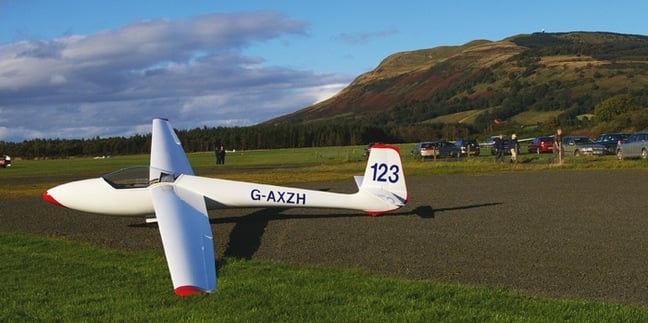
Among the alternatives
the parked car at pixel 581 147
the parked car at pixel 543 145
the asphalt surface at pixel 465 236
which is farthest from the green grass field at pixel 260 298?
the parked car at pixel 543 145

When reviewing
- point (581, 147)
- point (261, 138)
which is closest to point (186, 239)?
point (581, 147)

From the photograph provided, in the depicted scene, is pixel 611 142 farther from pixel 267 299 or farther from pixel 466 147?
pixel 267 299

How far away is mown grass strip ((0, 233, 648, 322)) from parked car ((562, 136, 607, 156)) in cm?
3759

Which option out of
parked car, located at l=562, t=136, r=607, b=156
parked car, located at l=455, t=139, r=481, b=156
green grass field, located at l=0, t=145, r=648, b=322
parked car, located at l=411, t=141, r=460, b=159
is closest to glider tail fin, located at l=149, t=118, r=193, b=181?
green grass field, located at l=0, t=145, r=648, b=322

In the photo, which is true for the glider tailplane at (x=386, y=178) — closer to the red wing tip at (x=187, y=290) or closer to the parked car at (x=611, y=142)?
the red wing tip at (x=187, y=290)

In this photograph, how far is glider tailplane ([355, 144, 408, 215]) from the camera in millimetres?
14703

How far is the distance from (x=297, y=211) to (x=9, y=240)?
290 inches

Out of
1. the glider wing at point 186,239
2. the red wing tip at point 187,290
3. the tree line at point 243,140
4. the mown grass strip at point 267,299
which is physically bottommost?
the mown grass strip at point 267,299

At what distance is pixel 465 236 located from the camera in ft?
42.9

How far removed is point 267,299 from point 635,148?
106 ft

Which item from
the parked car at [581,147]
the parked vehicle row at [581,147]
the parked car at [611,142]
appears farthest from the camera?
the parked car at [611,142]

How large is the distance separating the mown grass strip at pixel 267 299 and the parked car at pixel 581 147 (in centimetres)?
3759

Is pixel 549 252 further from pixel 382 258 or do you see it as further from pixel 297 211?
pixel 297 211

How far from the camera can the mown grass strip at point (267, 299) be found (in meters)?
7.38
